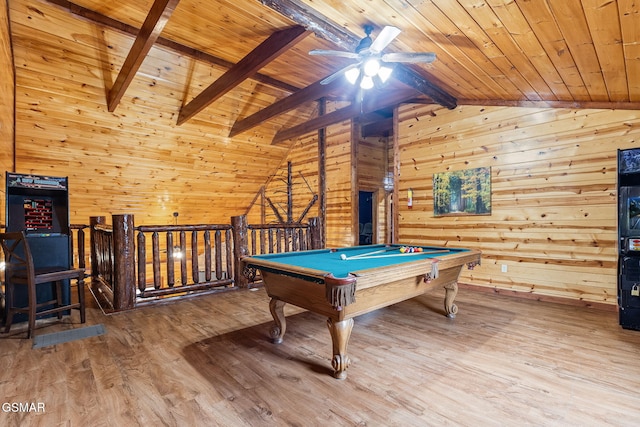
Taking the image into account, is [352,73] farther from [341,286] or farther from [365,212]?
[365,212]

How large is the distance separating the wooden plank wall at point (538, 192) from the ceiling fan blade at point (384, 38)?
2.74 meters

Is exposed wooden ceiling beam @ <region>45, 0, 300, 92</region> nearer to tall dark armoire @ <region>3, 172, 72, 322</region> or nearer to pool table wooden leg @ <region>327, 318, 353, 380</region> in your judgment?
tall dark armoire @ <region>3, 172, 72, 322</region>

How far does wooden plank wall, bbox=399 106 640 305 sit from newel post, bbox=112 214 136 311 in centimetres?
450

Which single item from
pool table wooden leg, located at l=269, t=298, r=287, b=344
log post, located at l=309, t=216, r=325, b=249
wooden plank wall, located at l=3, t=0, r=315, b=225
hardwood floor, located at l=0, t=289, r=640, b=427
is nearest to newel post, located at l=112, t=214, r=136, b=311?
hardwood floor, located at l=0, t=289, r=640, b=427

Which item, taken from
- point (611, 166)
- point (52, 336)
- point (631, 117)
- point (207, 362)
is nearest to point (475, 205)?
point (611, 166)

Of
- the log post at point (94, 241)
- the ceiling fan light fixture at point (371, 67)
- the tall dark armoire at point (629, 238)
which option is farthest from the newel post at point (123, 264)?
the tall dark armoire at point (629, 238)

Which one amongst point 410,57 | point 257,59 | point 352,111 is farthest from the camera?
point 352,111

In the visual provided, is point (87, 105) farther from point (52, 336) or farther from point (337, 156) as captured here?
point (337, 156)

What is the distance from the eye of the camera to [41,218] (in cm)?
322

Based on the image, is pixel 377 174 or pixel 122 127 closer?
pixel 122 127

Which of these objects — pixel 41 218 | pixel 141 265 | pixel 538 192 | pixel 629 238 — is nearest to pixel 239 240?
pixel 141 265

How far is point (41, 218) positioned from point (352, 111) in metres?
Answer: 4.62

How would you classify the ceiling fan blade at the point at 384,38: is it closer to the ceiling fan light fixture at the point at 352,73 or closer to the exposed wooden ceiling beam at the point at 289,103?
the ceiling fan light fixture at the point at 352,73

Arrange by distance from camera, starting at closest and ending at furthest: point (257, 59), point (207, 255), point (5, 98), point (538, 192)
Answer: point (5, 98)
point (257, 59)
point (538, 192)
point (207, 255)
